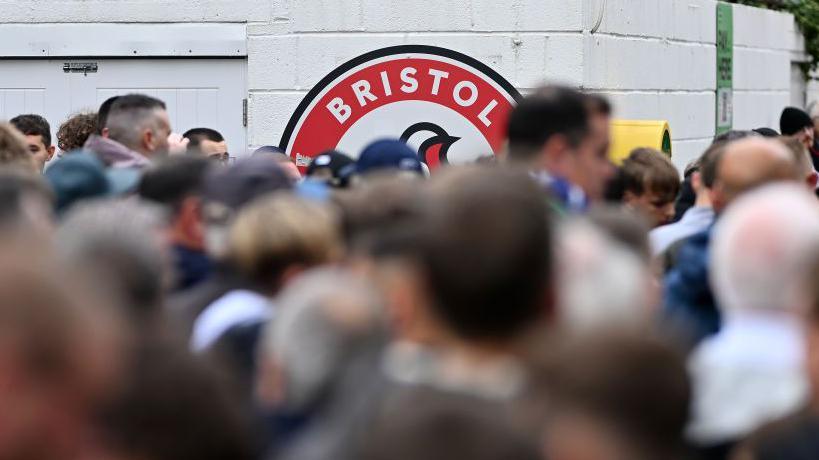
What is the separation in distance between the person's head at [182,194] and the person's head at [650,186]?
2415 millimetres

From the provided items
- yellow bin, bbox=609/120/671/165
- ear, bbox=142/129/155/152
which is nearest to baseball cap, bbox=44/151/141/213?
ear, bbox=142/129/155/152

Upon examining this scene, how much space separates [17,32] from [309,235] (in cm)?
648

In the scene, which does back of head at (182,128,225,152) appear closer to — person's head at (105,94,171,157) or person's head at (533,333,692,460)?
person's head at (105,94,171,157)

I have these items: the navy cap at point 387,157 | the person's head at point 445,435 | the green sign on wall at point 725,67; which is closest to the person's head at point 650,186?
the navy cap at point 387,157

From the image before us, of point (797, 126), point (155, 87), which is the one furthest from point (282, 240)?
point (797, 126)

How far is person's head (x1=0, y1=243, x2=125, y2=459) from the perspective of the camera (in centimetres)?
177

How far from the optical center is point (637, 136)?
29.0ft

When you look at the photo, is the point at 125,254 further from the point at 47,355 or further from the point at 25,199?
the point at 47,355

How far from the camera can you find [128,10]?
376 inches

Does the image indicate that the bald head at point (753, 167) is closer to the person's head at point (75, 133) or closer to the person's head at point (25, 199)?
the person's head at point (25, 199)

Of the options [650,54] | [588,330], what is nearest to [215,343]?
[588,330]

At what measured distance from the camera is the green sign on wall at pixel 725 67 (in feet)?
41.3

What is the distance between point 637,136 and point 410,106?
1310 millimetres

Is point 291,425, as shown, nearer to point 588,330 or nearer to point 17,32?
point 588,330
